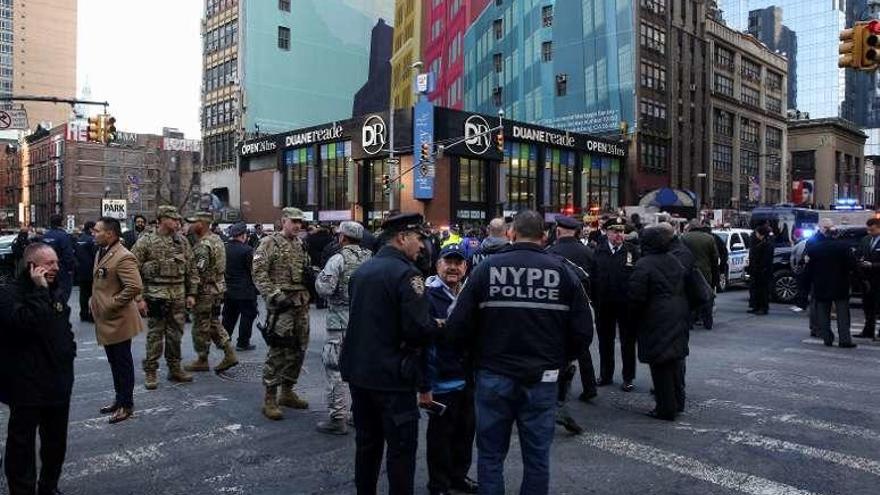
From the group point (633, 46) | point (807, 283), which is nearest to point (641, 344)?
point (807, 283)

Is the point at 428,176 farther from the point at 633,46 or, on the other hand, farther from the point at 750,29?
the point at 750,29

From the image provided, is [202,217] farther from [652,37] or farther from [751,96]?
[751,96]

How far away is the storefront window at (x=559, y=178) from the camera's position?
48688 millimetres

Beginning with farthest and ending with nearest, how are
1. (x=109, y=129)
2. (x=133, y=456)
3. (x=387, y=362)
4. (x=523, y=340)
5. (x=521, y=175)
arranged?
(x=521, y=175) < (x=109, y=129) < (x=133, y=456) < (x=387, y=362) < (x=523, y=340)

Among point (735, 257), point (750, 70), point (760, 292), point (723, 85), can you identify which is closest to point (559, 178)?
point (723, 85)

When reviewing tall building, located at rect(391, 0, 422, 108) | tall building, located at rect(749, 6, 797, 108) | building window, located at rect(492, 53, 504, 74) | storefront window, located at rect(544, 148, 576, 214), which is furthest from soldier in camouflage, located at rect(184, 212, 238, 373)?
tall building, located at rect(749, 6, 797, 108)

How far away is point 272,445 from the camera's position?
235 inches

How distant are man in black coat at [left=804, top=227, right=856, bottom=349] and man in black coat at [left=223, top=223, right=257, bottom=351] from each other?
920cm

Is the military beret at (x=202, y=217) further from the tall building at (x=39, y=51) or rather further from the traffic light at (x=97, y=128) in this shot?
the tall building at (x=39, y=51)

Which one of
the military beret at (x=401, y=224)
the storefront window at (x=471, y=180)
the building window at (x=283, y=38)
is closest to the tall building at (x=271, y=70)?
the building window at (x=283, y=38)

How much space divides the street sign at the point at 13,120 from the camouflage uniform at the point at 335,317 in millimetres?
18960

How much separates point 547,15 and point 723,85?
866 inches

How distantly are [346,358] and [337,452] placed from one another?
1.80 metres

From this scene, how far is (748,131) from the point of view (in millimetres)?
70125
